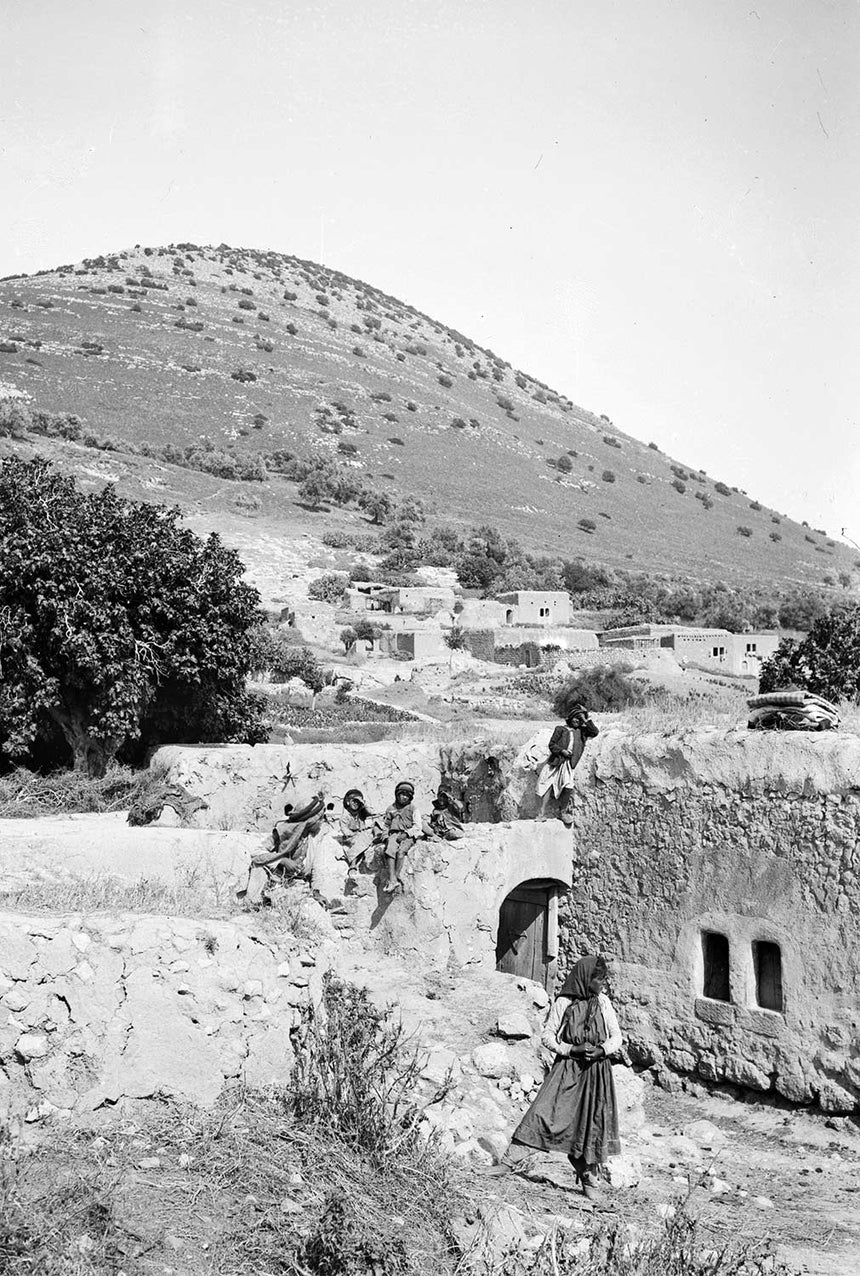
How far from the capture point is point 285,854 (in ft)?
35.9

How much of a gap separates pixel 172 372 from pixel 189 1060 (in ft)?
245

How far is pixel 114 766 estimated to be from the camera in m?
15.9

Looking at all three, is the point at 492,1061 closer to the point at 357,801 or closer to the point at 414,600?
the point at 357,801

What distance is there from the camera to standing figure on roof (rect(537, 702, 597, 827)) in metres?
11.6

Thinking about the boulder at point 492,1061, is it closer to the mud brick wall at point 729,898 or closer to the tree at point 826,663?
the mud brick wall at point 729,898

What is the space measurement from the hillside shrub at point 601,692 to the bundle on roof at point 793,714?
16.4 metres

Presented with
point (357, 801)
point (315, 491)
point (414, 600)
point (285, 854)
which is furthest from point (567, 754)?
point (315, 491)

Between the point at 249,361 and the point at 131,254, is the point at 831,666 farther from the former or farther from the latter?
the point at 131,254

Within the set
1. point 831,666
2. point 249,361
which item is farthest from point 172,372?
point 831,666

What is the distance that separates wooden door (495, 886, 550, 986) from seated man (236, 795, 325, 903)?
7.94 ft

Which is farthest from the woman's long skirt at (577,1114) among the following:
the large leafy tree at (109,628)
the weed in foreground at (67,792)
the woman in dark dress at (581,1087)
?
the large leafy tree at (109,628)

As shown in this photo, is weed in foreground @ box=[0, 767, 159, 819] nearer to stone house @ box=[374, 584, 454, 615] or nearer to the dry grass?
the dry grass

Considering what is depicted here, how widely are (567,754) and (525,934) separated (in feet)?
6.90

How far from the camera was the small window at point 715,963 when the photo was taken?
10.5 metres
